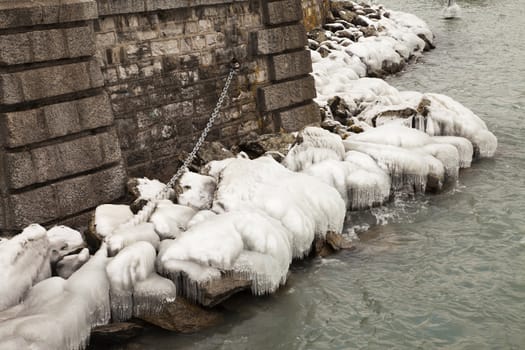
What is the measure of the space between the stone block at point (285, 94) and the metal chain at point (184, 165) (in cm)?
66

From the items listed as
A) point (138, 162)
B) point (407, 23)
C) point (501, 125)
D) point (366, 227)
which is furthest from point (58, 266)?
point (407, 23)

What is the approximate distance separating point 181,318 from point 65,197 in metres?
2.10

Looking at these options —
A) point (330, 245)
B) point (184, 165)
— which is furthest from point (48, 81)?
point (330, 245)

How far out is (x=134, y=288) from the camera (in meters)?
6.22

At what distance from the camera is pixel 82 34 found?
23.3 ft

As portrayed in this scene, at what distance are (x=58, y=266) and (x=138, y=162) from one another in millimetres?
2003

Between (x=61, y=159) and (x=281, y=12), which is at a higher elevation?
(x=281, y=12)

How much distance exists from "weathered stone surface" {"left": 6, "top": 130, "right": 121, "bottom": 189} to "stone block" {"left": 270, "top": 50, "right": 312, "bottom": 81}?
312cm

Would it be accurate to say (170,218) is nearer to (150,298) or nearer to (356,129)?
(150,298)

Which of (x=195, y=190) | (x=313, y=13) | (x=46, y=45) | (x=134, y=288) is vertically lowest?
(x=134, y=288)

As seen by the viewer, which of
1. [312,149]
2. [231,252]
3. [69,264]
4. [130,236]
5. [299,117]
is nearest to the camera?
[231,252]

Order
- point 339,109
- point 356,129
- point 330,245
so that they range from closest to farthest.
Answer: point 330,245, point 356,129, point 339,109

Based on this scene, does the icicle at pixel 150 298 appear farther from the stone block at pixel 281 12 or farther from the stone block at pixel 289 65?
the stone block at pixel 281 12

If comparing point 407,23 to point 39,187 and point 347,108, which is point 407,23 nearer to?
point 347,108
